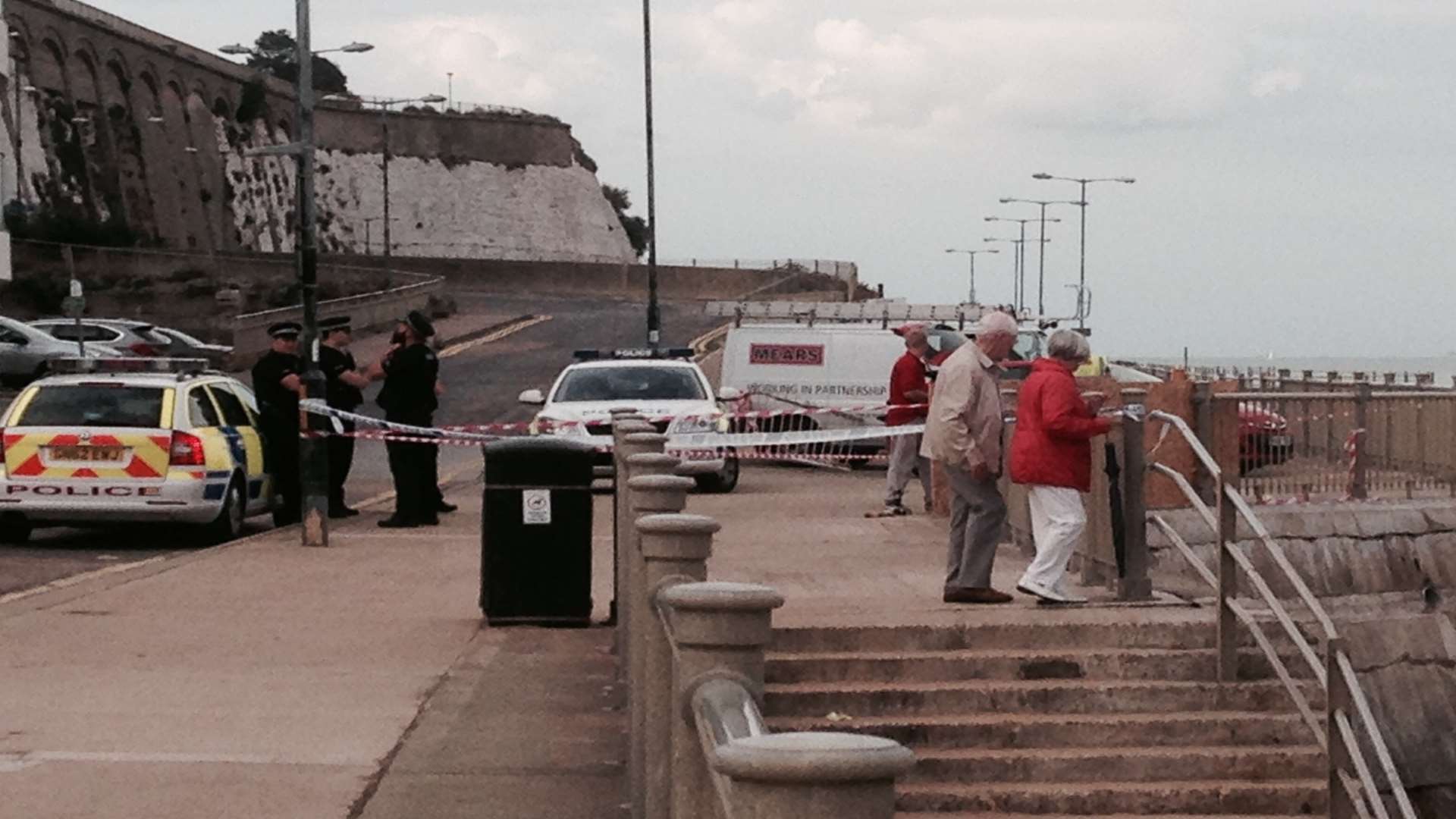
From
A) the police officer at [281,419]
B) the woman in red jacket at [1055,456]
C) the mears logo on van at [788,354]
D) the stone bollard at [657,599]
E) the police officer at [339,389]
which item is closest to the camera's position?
the stone bollard at [657,599]

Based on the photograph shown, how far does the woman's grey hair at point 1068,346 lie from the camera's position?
1253 cm

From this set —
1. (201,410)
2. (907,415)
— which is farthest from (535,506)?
(907,415)

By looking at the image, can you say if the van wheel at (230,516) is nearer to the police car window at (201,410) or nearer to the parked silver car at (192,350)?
the police car window at (201,410)

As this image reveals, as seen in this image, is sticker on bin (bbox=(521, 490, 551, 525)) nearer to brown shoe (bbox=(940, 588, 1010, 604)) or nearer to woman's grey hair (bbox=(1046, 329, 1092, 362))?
brown shoe (bbox=(940, 588, 1010, 604))

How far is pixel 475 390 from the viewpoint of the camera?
53.5 metres

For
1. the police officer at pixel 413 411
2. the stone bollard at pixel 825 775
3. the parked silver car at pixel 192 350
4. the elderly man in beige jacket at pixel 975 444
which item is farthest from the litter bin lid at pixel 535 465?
the parked silver car at pixel 192 350

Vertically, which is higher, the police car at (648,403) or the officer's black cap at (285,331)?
the officer's black cap at (285,331)

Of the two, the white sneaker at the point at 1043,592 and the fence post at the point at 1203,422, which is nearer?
the white sneaker at the point at 1043,592

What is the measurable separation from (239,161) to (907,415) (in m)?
101

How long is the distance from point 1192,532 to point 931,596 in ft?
26.8

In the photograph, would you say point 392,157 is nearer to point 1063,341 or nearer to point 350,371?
point 350,371

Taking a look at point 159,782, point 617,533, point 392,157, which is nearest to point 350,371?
point 617,533

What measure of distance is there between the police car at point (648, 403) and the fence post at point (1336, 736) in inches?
615

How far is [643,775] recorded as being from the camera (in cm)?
738
